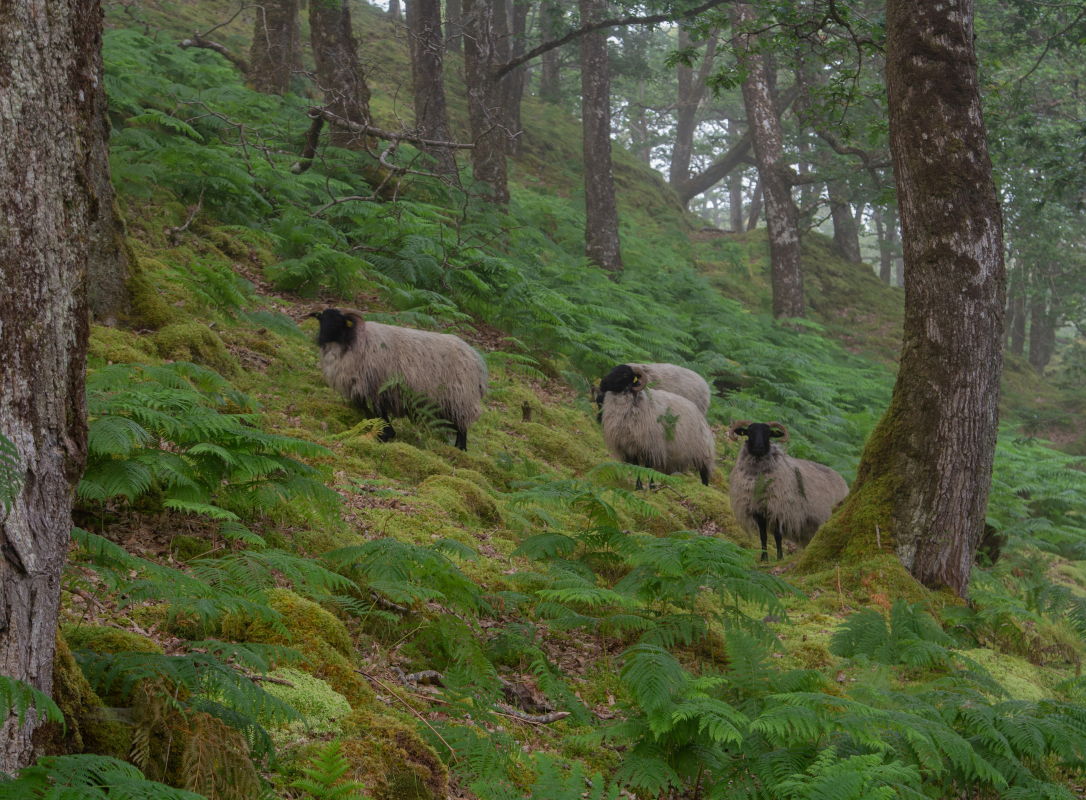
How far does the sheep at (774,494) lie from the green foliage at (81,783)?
8181 mm

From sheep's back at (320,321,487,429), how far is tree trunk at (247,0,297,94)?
9.20 metres

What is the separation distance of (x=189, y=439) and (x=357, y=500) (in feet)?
6.27

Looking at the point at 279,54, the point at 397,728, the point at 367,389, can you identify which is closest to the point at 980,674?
the point at 397,728

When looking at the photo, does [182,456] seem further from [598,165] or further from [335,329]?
[598,165]

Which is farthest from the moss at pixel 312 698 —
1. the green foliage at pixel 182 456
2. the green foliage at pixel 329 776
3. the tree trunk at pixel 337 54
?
the tree trunk at pixel 337 54

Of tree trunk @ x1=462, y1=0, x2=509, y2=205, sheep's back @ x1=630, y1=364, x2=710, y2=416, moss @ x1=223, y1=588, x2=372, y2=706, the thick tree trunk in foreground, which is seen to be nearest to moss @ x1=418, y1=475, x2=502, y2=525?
moss @ x1=223, y1=588, x2=372, y2=706

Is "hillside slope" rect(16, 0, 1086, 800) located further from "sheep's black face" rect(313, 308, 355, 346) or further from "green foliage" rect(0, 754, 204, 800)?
"sheep's black face" rect(313, 308, 355, 346)

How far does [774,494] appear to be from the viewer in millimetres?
9789

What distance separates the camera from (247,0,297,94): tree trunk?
16141 millimetres

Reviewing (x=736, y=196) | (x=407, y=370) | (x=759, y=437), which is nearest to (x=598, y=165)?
(x=759, y=437)

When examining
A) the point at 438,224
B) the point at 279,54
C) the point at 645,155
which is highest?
the point at 645,155

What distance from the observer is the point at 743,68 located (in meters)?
10.5

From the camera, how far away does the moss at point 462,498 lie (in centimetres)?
701

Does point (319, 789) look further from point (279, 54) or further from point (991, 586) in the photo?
point (279, 54)
